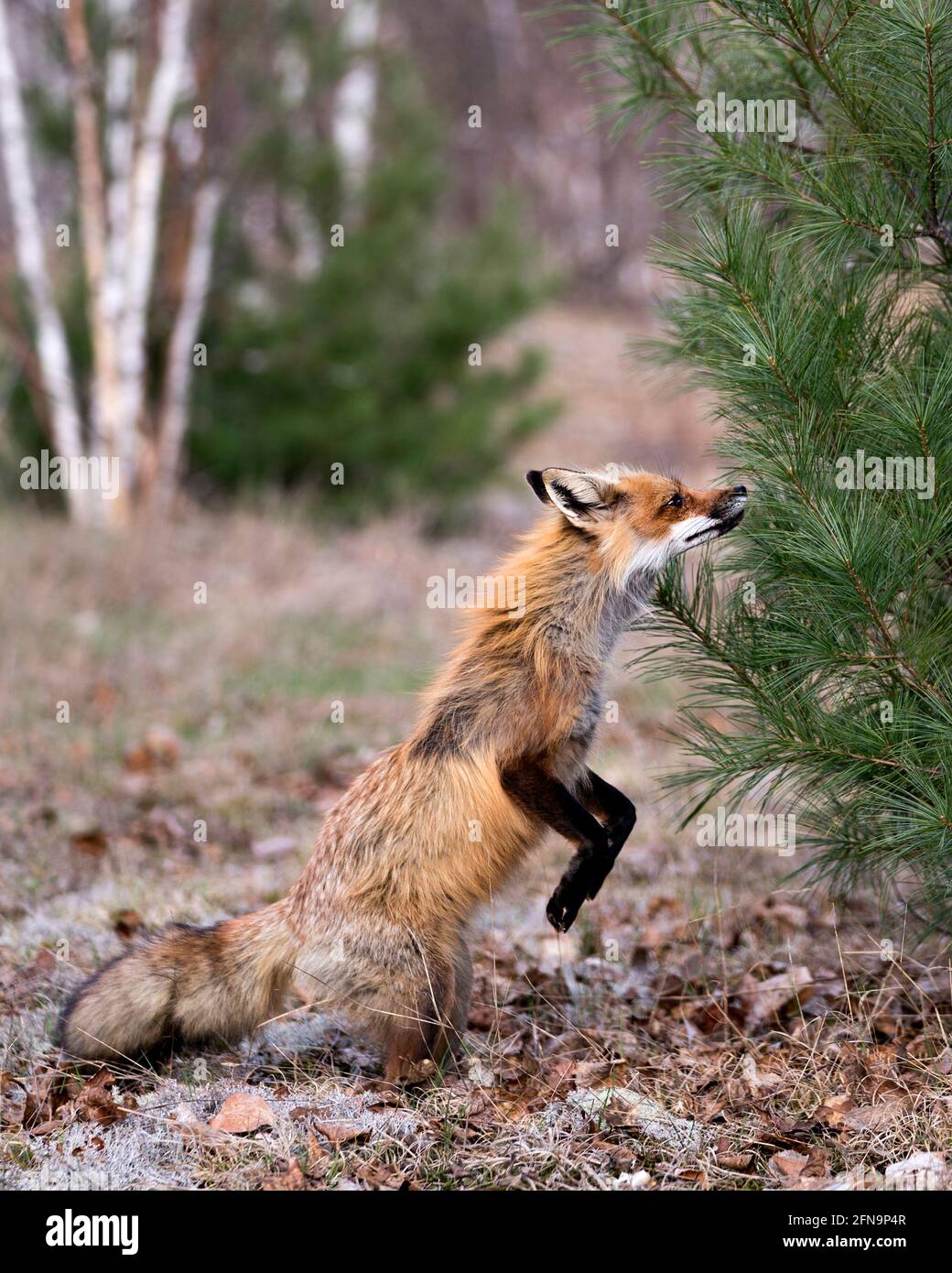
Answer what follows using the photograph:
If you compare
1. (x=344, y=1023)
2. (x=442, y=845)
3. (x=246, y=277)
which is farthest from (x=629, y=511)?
(x=246, y=277)

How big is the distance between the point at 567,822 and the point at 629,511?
4.34ft

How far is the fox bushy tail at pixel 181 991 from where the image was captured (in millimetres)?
4512

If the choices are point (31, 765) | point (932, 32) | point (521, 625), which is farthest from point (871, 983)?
point (31, 765)

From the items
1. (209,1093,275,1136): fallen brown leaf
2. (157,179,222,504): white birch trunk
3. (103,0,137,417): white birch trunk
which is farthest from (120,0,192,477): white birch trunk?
(209,1093,275,1136): fallen brown leaf

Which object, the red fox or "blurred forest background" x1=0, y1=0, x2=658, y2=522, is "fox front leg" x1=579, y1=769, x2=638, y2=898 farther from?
"blurred forest background" x1=0, y1=0, x2=658, y2=522

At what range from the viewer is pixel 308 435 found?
16.1m

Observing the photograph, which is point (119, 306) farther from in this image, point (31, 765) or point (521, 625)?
point (521, 625)

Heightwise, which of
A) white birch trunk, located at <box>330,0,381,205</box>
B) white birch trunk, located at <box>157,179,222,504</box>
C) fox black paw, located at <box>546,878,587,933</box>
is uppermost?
white birch trunk, located at <box>330,0,381,205</box>

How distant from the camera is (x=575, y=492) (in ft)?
16.0

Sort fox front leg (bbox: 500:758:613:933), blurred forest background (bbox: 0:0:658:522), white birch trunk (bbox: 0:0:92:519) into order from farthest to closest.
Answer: blurred forest background (bbox: 0:0:658:522) → white birch trunk (bbox: 0:0:92:519) → fox front leg (bbox: 500:758:613:933)

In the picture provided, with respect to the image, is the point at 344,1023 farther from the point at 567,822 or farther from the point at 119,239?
the point at 119,239

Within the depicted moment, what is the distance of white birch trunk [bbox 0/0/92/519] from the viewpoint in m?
14.1

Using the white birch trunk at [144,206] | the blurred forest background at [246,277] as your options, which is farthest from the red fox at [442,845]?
the white birch trunk at [144,206]

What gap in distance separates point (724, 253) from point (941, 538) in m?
1.33
